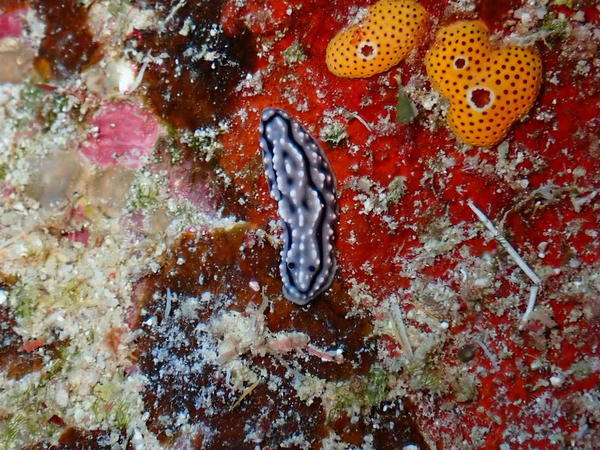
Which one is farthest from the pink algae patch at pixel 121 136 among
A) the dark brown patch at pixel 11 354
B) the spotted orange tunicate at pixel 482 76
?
the spotted orange tunicate at pixel 482 76

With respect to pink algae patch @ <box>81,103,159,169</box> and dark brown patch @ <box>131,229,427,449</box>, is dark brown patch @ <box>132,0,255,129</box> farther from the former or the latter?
dark brown patch @ <box>131,229,427,449</box>

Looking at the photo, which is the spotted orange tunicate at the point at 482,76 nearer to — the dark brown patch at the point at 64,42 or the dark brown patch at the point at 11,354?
the dark brown patch at the point at 64,42

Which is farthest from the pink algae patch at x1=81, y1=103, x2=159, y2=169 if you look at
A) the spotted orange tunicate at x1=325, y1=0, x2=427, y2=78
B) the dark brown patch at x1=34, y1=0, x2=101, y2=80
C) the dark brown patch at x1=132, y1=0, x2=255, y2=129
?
the spotted orange tunicate at x1=325, y1=0, x2=427, y2=78

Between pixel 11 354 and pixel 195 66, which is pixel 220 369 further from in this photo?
pixel 195 66

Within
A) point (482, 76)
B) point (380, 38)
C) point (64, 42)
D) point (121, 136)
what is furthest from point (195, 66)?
point (482, 76)

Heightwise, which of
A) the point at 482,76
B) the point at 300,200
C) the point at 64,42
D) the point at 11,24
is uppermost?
the point at 11,24
